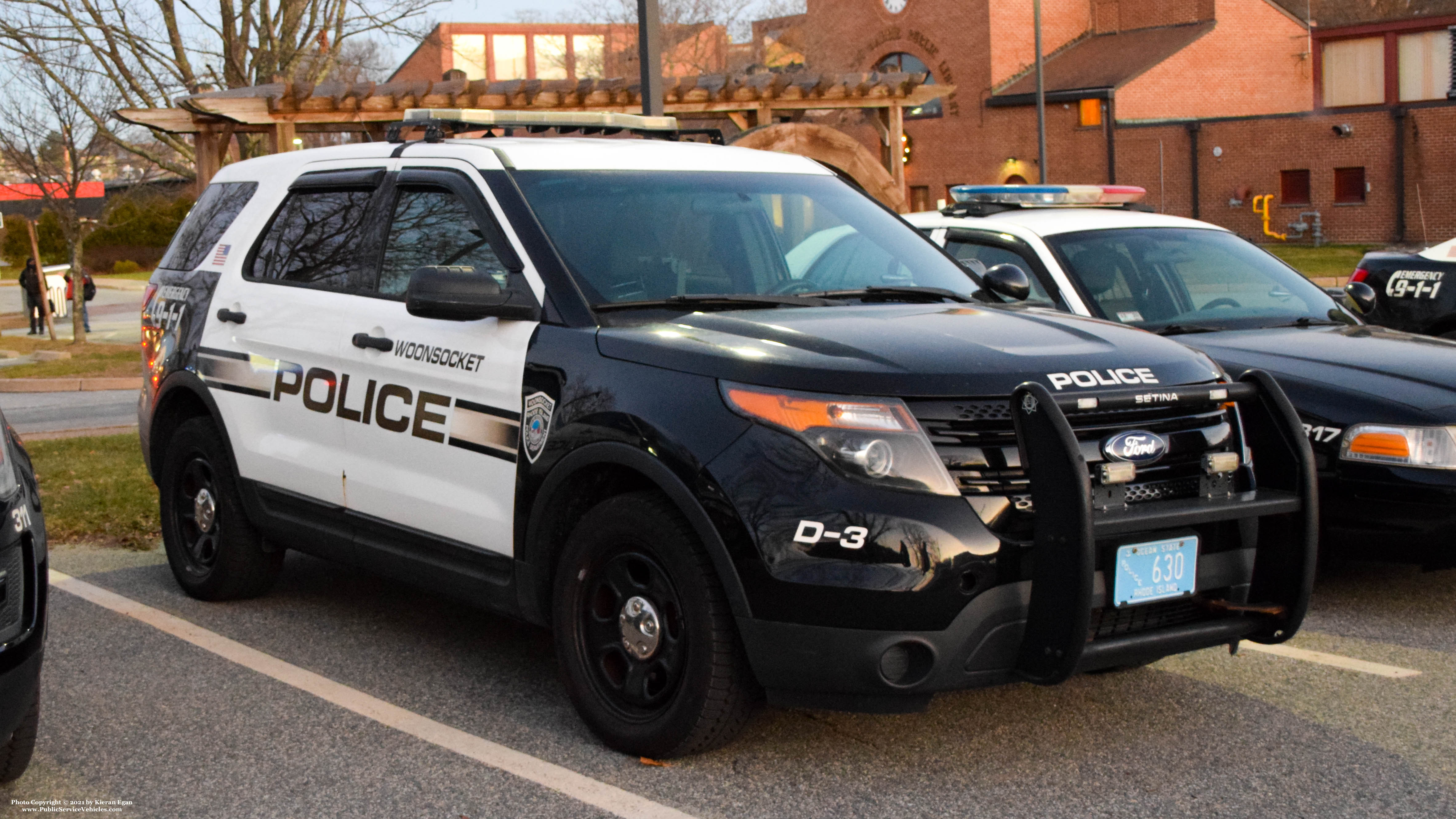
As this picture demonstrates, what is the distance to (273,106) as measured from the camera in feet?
53.6

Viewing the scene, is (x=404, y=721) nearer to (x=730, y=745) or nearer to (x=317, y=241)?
(x=730, y=745)

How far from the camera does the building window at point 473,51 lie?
316ft

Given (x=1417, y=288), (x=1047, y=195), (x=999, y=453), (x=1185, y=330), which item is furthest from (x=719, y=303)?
(x=1417, y=288)

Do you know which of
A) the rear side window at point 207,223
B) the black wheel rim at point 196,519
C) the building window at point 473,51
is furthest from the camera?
the building window at point 473,51

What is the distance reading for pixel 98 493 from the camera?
9.03 m

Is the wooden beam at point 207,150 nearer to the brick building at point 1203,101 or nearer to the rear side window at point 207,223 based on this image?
the rear side window at point 207,223

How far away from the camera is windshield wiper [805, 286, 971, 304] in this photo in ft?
16.7

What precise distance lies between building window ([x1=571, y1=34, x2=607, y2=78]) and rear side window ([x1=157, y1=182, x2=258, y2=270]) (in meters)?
68.5

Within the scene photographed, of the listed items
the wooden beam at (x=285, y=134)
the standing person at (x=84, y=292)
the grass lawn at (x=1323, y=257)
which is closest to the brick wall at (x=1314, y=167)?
the grass lawn at (x=1323, y=257)

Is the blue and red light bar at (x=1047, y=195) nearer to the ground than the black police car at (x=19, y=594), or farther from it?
farther from it

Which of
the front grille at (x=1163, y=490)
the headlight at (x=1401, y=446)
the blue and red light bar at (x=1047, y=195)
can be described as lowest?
the headlight at (x=1401, y=446)

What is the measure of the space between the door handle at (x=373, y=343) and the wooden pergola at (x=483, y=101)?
10.3 metres

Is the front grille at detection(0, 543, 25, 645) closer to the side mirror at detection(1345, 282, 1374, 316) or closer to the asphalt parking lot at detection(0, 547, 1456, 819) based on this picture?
the asphalt parking lot at detection(0, 547, 1456, 819)

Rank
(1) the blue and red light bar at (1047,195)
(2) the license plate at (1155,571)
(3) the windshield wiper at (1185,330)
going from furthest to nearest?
(1) the blue and red light bar at (1047,195)
(3) the windshield wiper at (1185,330)
(2) the license plate at (1155,571)
